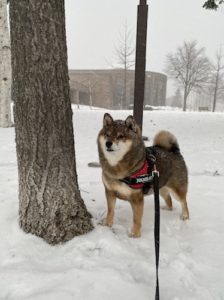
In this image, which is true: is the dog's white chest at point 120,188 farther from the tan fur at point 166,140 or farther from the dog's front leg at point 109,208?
the tan fur at point 166,140

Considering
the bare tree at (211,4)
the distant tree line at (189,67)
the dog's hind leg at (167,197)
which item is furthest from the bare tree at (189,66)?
the dog's hind leg at (167,197)

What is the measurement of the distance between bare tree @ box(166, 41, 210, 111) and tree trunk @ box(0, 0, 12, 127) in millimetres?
25695

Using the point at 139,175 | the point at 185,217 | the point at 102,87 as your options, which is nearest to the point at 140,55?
the point at 185,217

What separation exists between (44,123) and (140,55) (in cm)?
440

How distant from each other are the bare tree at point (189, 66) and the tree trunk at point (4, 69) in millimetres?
25695

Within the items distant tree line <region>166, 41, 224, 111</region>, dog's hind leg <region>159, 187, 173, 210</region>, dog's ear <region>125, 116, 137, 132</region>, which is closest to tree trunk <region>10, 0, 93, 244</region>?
dog's ear <region>125, 116, 137, 132</region>

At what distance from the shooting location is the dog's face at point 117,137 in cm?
281

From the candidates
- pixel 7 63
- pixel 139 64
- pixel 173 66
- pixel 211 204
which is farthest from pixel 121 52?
pixel 211 204

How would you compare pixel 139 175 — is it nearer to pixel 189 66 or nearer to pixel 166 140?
pixel 166 140

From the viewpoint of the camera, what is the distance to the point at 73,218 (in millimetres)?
2949

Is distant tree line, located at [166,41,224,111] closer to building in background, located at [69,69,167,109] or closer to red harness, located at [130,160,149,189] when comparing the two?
building in background, located at [69,69,167,109]

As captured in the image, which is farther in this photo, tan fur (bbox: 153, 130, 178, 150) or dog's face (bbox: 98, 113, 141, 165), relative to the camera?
tan fur (bbox: 153, 130, 178, 150)

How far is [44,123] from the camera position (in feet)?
8.71

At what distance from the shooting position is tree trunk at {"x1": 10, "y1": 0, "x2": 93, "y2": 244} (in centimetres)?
250
